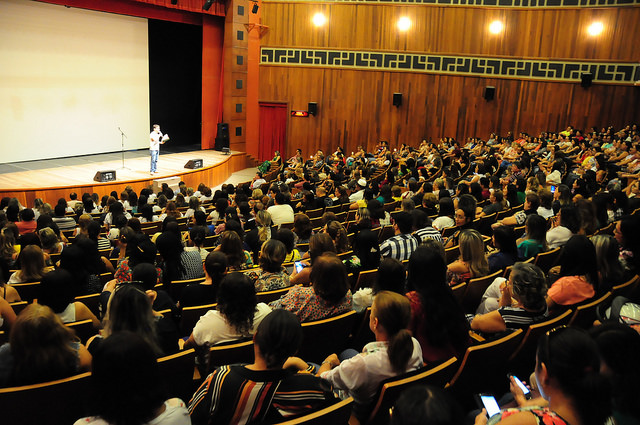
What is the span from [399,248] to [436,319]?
158 cm

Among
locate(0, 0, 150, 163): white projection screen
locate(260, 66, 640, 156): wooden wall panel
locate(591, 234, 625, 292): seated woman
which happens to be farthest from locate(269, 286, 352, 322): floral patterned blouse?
locate(260, 66, 640, 156): wooden wall panel

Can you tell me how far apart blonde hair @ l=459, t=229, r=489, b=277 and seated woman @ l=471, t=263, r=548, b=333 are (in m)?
0.77

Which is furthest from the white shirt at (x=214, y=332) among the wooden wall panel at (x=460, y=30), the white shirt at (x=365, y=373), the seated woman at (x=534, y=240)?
the wooden wall panel at (x=460, y=30)

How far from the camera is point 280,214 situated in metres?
6.46

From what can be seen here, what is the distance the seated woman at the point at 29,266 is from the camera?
390cm

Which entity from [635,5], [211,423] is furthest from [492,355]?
[635,5]

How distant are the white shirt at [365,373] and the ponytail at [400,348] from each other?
4cm

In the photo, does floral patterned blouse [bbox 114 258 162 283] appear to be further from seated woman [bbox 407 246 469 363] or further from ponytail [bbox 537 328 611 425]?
ponytail [bbox 537 328 611 425]

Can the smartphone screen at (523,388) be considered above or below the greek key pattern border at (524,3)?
below

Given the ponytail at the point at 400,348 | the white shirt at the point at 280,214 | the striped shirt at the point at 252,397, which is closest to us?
the striped shirt at the point at 252,397

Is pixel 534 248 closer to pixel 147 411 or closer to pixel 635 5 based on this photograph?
pixel 147 411

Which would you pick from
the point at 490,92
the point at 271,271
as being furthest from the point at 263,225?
the point at 490,92

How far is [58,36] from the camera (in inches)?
492

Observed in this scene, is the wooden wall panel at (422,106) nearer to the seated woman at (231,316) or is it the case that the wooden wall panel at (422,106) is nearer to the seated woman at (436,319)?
the seated woman at (436,319)
